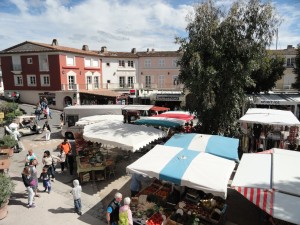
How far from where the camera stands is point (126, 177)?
10883 mm

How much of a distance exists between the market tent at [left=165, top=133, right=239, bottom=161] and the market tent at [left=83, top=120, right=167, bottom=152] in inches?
51.5

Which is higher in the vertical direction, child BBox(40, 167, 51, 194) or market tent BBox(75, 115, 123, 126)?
market tent BBox(75, 115, 123, 126)

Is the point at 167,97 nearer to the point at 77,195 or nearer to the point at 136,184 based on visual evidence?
the point at 136,184

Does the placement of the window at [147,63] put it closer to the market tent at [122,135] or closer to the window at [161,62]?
the window at [161,62]

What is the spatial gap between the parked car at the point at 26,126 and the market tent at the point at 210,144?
1351 centimetres

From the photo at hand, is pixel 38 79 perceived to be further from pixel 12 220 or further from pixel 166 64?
pixel 12 220

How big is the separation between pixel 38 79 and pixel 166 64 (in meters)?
19.8

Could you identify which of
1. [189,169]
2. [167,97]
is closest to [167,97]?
[167,97]

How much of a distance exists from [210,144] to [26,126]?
16670 millimetres

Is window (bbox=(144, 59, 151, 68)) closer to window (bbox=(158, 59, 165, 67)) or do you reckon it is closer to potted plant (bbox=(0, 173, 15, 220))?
window (bbox=(158, 59, 165, 67))

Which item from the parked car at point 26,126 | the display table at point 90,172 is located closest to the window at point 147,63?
the parked car at point 26,126

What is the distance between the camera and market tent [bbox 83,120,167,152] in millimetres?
9820

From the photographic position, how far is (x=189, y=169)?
22.9ft

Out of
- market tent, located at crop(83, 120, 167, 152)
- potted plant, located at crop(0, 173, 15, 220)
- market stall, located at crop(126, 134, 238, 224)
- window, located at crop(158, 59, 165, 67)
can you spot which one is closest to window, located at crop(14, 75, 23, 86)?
window, located at crop(158, 59, 165, 67)
